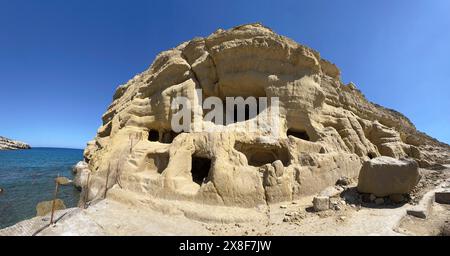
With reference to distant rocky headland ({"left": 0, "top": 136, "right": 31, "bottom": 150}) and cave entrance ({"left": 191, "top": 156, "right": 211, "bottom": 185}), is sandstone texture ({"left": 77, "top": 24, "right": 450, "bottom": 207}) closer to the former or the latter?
cave entrance ({"left": 191, "top": 156, "right": 211, "bottom": 185})

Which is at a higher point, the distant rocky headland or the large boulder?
the distant rocky headland

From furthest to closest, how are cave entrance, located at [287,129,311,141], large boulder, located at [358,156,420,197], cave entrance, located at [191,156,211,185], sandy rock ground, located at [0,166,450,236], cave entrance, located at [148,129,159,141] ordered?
cave entrance, located at [148,129,159,141] → cave entrance, located at [287,129,311,141] → cave entrance, located at [191,156,211,185] → large boulder, located at [358,156,420,197] → sandy rock ground, located at [0,166,450,236]

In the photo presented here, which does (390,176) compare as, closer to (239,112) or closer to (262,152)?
(262,152)

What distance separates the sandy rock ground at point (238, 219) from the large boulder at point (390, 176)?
620mm

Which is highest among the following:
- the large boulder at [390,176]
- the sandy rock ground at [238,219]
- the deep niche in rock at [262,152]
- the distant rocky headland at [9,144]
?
the distant rocky headland at [9,144]

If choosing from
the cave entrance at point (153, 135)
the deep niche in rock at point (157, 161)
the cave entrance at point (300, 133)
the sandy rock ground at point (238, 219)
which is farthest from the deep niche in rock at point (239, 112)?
the sandy rock ground at point (238, 219)

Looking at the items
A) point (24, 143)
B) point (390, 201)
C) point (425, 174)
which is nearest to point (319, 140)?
point (390, 201)

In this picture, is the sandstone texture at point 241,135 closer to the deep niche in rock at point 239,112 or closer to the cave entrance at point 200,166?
the cave entrance at point 200,166

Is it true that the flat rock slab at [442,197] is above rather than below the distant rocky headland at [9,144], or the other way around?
below

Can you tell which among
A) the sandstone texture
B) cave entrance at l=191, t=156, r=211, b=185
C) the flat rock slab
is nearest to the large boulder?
the sandstone texture

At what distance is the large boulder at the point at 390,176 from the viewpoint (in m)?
10.2

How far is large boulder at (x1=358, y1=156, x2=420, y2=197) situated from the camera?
400 inches

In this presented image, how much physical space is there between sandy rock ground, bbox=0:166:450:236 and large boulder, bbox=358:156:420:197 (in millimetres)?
620

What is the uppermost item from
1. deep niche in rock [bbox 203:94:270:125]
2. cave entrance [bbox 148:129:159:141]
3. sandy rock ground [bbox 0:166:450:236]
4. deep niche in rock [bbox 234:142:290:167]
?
deep niche in rock [bbox 203:94:270:125]
